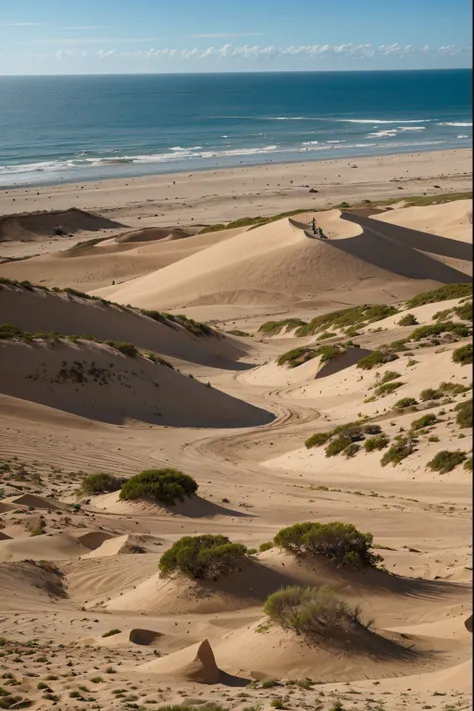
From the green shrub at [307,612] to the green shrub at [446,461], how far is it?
818 centimetres

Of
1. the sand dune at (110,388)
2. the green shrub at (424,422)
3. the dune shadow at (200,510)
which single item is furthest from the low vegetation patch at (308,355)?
the dune shadow at (200,510)

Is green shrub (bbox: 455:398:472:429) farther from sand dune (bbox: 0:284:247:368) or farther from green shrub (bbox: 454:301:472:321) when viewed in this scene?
sand dune (bbox: 0:284:247:368)

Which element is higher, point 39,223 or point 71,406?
point 39,223

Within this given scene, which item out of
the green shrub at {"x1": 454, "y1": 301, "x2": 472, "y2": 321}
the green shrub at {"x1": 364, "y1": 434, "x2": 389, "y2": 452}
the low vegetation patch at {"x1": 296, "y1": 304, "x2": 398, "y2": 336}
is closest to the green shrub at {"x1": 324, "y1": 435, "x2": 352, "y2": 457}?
the green shrub at {"x1": 364, "y1": 434, "x2": 389, "y2": 452}

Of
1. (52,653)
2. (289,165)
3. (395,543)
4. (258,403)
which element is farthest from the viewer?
(289,165)

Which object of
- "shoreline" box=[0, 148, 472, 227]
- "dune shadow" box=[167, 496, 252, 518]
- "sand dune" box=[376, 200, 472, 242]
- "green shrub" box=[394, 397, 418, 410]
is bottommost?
"dune shadow" box=[167, 496, 252, 518]

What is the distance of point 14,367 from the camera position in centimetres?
2434

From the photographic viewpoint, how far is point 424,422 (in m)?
20.2

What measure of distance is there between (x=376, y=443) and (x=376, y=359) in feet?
23.2

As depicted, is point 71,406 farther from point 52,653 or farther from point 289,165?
point 289,165

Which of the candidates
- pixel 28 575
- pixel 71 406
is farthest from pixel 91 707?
pixel 71 406

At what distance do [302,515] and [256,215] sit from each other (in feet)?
174

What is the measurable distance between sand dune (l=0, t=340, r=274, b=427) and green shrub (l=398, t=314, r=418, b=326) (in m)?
8.78

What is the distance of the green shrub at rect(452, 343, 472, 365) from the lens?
23.4 m
